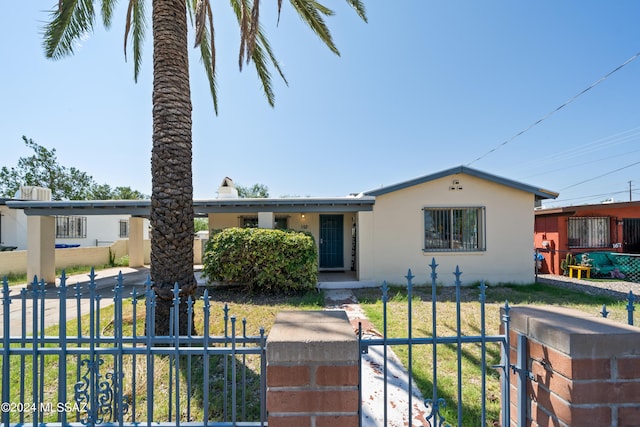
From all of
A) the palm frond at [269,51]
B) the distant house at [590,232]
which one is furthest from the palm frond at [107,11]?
the distant house at [590,232]

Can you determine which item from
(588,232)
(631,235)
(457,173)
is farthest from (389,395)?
(631,235)

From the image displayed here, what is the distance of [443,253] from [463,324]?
430cm

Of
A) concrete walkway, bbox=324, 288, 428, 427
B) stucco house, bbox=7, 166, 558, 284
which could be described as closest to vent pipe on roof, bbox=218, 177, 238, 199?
stucco house, bbox=7, 166, 558, 284

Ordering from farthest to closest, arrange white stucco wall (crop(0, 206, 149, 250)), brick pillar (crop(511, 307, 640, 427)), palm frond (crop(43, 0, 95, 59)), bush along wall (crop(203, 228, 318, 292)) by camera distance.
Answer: white stucco wall (crop(0, 206, 149, 250)) < bush along wall (crop(203, 228, 318, 292)) < palm frond (crop(43, 0, 95, 59)) < brick pillar (crop(511, 307, 640, 427))

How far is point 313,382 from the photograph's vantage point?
1462 mm

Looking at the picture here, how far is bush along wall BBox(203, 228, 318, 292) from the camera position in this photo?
8.29 m

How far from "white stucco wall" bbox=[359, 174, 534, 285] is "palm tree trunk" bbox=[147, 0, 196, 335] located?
6435mm

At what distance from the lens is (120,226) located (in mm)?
20719

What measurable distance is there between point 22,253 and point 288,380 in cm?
1683

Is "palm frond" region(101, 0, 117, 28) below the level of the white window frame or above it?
above

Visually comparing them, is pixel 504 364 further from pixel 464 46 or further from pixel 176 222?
pixel 464 46

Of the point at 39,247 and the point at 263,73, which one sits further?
the point at 39,247

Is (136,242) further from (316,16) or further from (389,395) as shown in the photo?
(389,395)

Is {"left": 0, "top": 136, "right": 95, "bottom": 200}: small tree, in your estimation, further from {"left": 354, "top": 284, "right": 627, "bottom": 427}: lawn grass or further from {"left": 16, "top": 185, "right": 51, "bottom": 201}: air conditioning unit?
{"left": 354, "top": 284, "right": 627, "bottom": 427}: lawn grass
